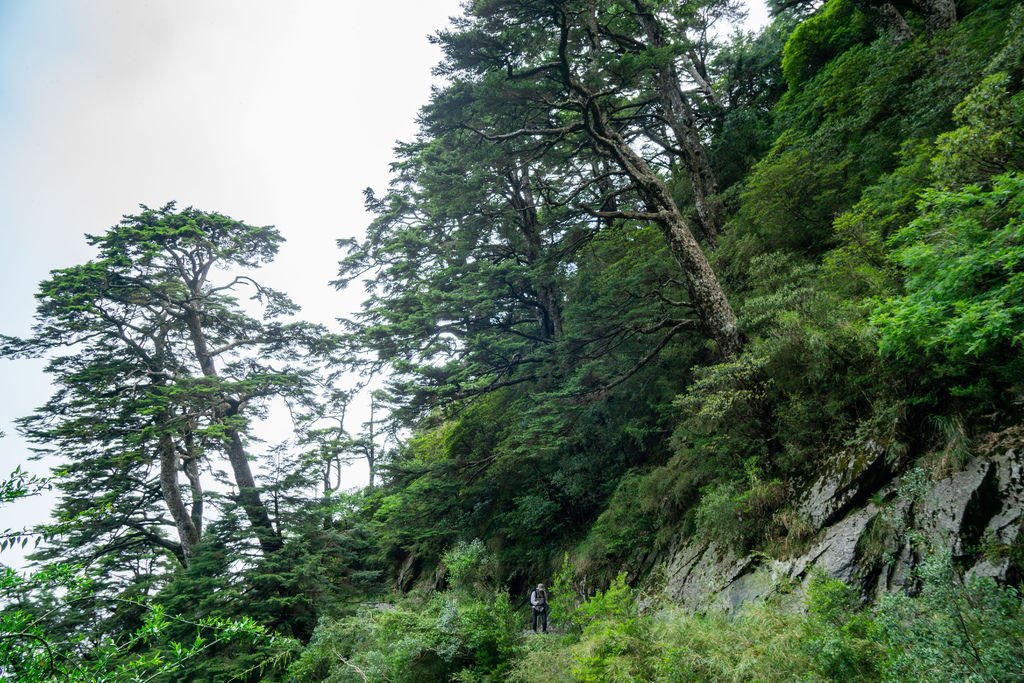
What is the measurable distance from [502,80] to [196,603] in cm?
1357

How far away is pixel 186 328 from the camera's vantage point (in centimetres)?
1667

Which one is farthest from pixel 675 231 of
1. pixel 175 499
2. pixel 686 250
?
pixel 175 499

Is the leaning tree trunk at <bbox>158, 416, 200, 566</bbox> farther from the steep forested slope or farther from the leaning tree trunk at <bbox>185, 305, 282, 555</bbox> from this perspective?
the leaning tree trunk at <bbox>185, 305, 282, 555</bbox>

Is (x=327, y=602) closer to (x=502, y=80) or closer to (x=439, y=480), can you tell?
(x=439, y=480)

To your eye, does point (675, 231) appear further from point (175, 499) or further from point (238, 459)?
point (175, 499)

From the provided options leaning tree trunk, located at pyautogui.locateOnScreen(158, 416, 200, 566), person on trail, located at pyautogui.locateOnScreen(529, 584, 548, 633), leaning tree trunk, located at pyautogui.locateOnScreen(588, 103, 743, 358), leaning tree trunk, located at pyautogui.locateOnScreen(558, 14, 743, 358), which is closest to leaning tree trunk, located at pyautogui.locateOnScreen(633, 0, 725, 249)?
leaning tree trunk, located at pyautogui.locateOnScreen(558, 14, 743, 358)

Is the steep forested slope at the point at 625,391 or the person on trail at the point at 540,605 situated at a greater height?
the steep forested slope at the point at 625,391

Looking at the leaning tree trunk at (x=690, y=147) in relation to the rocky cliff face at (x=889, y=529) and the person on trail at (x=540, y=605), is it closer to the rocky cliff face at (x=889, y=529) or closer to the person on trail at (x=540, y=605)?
the rocky cliff face at (x=889, y=529)

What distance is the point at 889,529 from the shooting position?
4.34 metres

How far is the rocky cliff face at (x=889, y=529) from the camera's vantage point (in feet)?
11.9

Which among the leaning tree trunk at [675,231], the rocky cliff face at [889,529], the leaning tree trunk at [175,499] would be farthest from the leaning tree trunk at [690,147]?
the leaning tree trunk at [175,499]

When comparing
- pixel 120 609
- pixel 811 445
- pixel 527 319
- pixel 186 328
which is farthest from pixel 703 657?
pixel 186 328

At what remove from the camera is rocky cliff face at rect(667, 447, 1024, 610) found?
363cm

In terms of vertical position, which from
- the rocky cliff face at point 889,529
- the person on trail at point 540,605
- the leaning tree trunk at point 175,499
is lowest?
the person on trail at point 540,605
